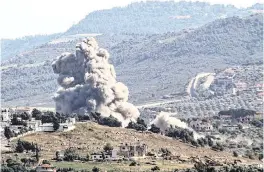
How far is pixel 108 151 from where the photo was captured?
287 ft

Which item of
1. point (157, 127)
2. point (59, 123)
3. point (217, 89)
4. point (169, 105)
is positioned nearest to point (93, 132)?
point (59, 123)

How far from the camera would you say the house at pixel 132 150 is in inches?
3462

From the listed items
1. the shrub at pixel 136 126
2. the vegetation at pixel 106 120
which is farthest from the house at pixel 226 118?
the vegetation at pixel 106 120

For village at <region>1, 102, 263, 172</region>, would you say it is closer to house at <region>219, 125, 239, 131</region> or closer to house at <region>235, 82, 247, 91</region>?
house at <region>219, 125, 239, 131</region>

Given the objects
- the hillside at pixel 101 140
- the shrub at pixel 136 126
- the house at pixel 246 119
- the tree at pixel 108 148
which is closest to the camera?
the tree at pixel 108 148

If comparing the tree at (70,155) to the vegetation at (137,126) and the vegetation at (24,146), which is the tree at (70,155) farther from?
the vegetation at (137,126)

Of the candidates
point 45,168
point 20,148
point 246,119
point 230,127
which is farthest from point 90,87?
point 246,119

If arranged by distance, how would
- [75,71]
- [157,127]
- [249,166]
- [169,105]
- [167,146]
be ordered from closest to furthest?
1. [249,166]
2. [167,146]
3. [157,127]
4. [75,71]
5. [169,105]

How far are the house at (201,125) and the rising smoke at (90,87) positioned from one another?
13627 mm

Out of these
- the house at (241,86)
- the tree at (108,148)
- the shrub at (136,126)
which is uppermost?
the shrub at (136,126)

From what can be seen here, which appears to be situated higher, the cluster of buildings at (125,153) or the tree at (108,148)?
the tree at (108,148)

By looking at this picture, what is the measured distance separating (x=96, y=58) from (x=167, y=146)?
1771cm

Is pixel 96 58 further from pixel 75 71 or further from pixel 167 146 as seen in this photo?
pixel 167 146

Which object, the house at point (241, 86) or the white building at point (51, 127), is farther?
the house at point (241, 86)
